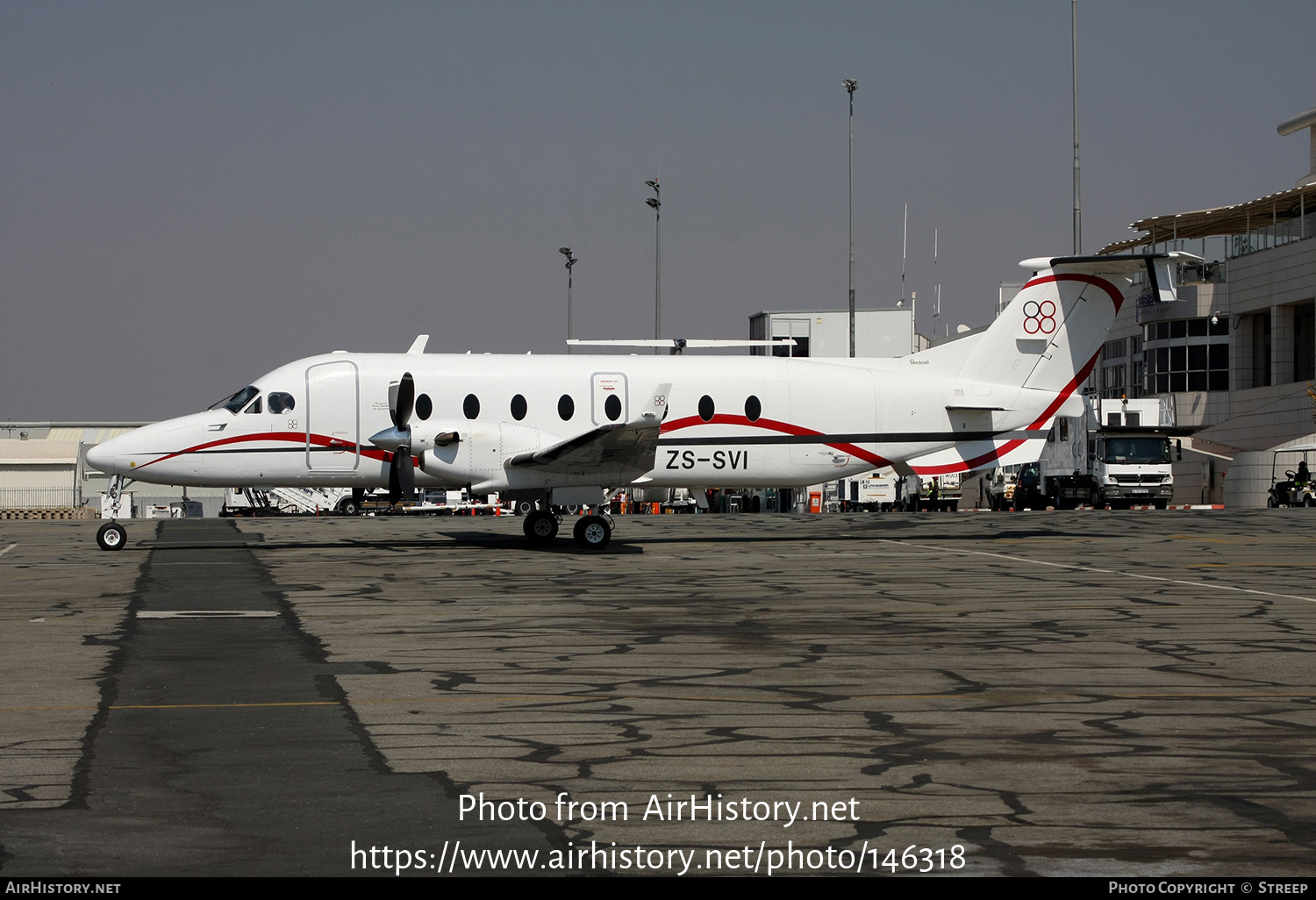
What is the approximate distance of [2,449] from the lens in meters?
83.2

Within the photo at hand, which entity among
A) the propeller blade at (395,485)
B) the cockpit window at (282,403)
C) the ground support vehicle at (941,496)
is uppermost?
the cockpit window at (282,403)

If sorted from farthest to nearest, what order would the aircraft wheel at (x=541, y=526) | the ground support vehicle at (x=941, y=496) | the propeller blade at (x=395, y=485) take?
1. the ground support vehicle at (x=941, y=496)
2. the aircraft wheel at (x=541, y=526)
3. the propeller blade at (x=395, y=485)

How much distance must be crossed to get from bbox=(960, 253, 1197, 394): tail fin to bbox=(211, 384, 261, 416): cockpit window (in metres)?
14.0

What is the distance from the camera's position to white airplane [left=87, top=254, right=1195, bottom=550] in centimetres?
2278

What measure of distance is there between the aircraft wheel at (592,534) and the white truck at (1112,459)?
23979 millimetres

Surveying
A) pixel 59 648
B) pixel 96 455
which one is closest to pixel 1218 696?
pixel 59 648

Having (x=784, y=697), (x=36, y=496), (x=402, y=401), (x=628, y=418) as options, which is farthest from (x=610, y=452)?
(x=36, y=496)

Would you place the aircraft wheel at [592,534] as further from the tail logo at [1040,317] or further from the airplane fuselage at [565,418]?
the tail logo at [1040,317]

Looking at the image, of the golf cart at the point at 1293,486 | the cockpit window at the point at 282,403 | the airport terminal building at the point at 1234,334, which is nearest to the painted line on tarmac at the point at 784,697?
the cockpit window at the point at 282,403

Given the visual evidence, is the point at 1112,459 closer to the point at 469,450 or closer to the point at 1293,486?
the point at 1293,486

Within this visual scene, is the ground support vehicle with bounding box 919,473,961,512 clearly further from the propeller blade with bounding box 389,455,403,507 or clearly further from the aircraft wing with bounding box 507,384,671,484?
the propeller blade with bounding box 389,455,403,507

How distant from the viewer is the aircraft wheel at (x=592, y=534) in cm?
2255

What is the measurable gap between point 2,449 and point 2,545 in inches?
2549

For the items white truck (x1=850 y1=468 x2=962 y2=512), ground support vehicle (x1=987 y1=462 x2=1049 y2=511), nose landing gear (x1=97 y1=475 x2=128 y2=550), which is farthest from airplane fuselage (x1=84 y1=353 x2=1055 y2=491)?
white truck (x1=850 y1=468 x2=962 y2=512)
